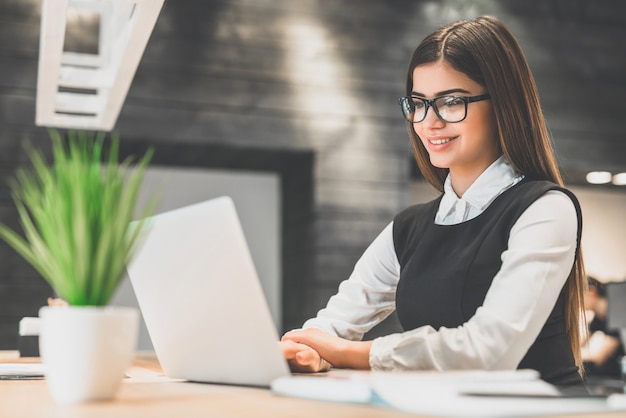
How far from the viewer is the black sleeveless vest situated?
4.76 feet

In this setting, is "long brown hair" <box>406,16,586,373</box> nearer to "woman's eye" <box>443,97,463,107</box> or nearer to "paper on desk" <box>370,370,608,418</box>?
"woman's eye" <box>443,97,463,107</box>

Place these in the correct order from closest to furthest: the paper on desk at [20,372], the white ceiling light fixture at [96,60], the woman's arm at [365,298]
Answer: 1. the paper on desk at [20,372]
2. the woman's arm at [365,298]
3. the white ceiling light fixture at [96,60]

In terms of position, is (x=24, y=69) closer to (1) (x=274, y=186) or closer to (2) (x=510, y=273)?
(1) (x=274, y=186)

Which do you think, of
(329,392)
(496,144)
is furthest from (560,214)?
(329,392)

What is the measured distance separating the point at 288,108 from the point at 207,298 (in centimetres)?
369

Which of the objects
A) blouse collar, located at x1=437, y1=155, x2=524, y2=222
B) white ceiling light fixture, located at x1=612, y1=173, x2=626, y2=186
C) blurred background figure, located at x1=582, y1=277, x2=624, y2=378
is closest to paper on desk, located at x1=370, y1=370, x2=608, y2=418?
blouse collar, located at x1=437, y1=155, x2=524, y2=222

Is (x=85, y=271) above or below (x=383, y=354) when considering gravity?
above

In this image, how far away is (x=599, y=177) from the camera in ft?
18.1

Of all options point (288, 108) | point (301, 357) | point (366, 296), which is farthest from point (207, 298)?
point (288, 108)

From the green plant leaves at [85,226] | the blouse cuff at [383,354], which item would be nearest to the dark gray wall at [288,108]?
the blouse cuff at [383,354]

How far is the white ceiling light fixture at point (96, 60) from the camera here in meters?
2.02

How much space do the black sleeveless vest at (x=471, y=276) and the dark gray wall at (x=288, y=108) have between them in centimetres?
302

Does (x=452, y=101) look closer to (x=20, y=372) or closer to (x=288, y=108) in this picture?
(x=20, y=372)

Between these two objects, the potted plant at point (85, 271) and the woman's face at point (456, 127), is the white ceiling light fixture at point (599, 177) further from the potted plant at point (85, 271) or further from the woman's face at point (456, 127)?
the potted plant at point (85, 271)
